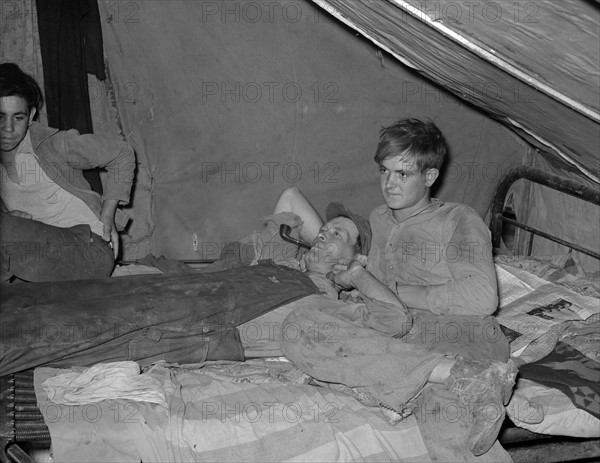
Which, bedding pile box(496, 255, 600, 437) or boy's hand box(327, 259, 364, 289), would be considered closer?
bedding pile box(496, 255, 600, 437)

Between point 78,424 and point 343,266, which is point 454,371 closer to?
point 343,266

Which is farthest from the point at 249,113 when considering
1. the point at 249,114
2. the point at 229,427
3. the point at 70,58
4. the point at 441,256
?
the point at 229,427

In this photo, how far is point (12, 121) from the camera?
2.45 m

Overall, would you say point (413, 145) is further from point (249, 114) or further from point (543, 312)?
point (249, 114)

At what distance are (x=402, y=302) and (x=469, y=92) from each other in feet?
3.30

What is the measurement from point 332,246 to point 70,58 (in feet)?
4.82

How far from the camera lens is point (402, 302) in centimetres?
204

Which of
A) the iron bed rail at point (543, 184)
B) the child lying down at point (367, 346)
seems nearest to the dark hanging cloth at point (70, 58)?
the child lying down at point (367, 346)

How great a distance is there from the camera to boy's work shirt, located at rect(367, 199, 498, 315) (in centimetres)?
198

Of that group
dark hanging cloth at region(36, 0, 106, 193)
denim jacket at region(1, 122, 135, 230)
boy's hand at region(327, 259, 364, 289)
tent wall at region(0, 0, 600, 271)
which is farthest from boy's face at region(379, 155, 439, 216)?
dark hanging cloth at region(36, 0, 106, 193)

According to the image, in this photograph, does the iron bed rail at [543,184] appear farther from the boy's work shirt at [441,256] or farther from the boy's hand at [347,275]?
the boy's hand at [347,275]

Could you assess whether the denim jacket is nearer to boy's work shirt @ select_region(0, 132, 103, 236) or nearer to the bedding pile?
boy's work shirt @ select_region(0, 132, 103, 236)

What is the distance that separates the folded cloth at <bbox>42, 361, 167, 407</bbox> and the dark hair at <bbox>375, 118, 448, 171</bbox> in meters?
0.98

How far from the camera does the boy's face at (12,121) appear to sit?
2439mm
